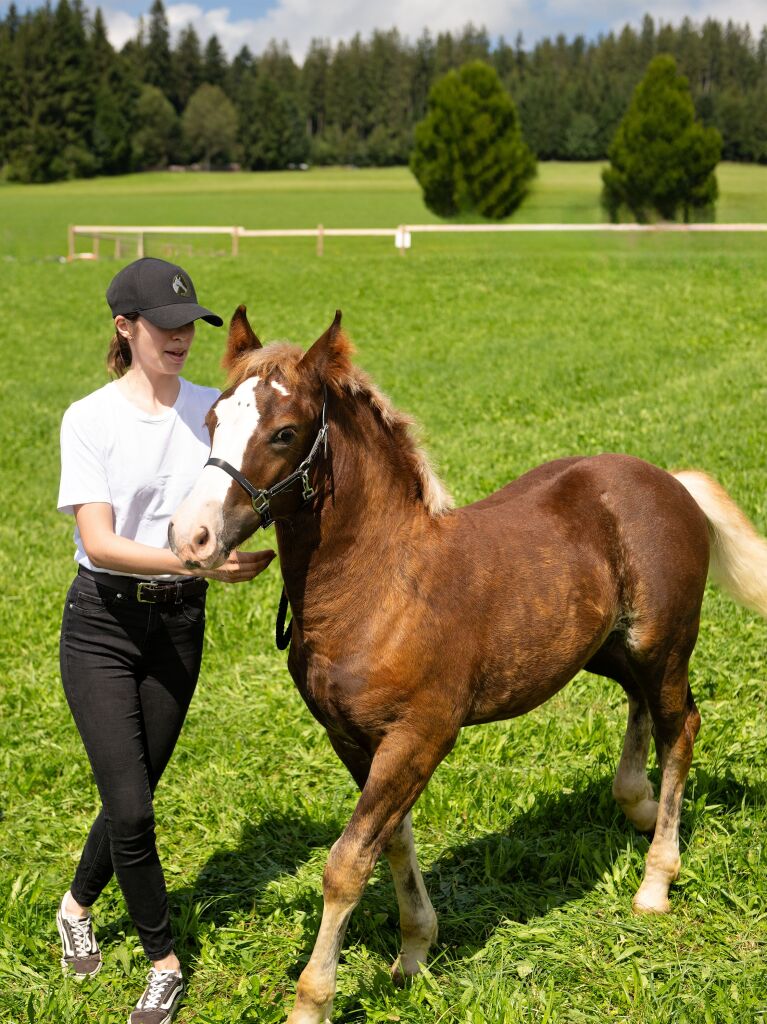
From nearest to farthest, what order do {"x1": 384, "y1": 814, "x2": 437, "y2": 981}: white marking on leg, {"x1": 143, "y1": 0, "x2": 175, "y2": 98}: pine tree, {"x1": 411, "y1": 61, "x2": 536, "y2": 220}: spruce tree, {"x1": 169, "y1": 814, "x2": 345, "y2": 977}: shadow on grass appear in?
{"x1": 384, "y1": 814, "x2": 437, "y2": 981}: white marking on leg
{"x1": 169, "y1": 814, "x2": 345, "y2": 977}: shadow on grass
{"x1": 411, "y1": 61, "x2": 536, "y2": 220}: spruce tree
{"x1": 143, "y1": 0, "x2": 175, "y2": 98}: pine tree

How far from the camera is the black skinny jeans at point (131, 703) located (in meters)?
3.48

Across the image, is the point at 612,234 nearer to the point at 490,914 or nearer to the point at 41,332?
the point at 41,332

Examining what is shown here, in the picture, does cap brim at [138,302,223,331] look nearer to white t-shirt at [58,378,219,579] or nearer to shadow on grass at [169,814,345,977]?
white t-shirt at [58,378,219,579]

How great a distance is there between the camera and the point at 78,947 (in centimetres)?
392

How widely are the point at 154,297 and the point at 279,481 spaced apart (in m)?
0.87

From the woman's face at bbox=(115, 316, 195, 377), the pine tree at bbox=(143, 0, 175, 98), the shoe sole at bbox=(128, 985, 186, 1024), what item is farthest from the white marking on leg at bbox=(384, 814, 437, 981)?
the pine tree at bbox=(143, 0, 175, 98)

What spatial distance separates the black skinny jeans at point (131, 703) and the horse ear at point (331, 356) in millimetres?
1060

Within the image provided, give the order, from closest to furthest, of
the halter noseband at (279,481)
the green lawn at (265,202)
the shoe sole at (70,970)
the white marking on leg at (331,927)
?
the halter noseband at (279,481) < the white marking on leg at (331,927) < the shoe sole at (70,970) < the green lawn at (265,202)

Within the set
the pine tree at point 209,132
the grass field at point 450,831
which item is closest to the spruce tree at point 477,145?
the grass field at point 450,831

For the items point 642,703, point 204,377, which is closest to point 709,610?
point 642,703

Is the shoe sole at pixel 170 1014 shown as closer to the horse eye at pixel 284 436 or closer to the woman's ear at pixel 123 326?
the horse eye at pixel 284 436

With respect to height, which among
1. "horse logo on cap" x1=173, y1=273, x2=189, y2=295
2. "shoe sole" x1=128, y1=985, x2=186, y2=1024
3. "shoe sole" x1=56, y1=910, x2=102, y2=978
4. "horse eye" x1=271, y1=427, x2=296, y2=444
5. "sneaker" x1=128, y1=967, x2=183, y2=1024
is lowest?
"shoe sole" x1=56, y1=910, x2=102, y2=978

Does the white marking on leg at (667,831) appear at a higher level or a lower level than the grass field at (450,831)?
higher

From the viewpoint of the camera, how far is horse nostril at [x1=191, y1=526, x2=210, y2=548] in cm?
279
